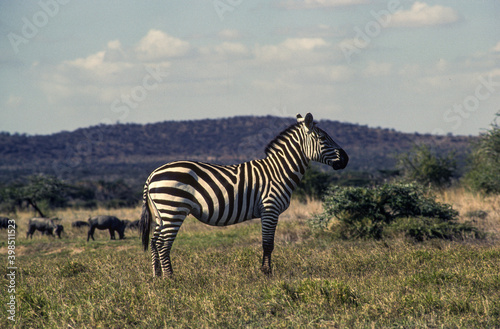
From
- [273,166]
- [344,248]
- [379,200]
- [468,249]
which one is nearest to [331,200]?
[379,200]

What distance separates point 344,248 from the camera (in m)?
11.4

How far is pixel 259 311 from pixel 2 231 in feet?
47.9

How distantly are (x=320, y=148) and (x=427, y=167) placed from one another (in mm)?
17754

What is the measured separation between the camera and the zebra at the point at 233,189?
862cm

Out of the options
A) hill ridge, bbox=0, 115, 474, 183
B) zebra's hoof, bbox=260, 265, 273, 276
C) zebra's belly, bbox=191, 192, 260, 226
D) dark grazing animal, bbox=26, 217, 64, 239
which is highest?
hill ridge, bbox=0, 115, 474, 183

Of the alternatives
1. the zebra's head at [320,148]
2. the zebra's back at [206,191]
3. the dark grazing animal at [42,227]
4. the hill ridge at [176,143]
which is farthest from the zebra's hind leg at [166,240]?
the hill ridge at [176,143]

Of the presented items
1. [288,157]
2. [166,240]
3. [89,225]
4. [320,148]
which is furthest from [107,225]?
[320,148]

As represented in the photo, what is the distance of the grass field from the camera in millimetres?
6297

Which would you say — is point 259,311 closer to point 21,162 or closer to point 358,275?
point 358,275

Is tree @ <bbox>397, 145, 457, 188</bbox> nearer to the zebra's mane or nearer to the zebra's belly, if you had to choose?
the zebra's mane

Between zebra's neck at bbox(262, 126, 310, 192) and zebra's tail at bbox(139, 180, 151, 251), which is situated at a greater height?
zebra's neck at bbox(262, 126, 310, 192)

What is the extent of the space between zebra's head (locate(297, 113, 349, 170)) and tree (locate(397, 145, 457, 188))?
56.0ft

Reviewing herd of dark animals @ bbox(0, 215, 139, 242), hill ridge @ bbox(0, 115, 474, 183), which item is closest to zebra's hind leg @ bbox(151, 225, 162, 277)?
herd of dark animals @ bbox(0, 215, 139, 242)

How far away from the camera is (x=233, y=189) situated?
29.3 feet
